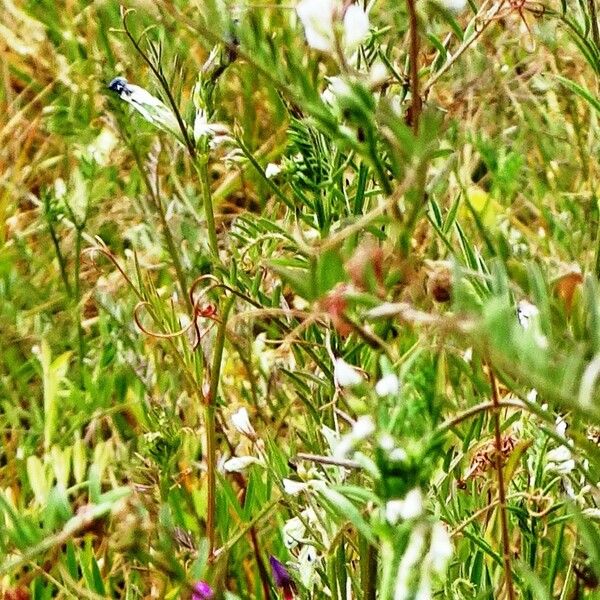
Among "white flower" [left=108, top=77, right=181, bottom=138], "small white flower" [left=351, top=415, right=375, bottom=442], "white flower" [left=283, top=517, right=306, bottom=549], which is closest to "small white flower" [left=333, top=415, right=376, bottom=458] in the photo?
"small white flower" [left=351, top=415, right=375, bottom=442]

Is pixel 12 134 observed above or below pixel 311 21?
above

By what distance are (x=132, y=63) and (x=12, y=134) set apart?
855 mm

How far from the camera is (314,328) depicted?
2.85ft

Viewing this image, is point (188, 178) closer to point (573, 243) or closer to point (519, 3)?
point (573, 243)

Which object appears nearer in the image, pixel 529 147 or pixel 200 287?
pixel 200 287

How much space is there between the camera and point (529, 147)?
74.9 inches

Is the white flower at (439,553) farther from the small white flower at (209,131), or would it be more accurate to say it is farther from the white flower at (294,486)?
the small white flower at (209,131)

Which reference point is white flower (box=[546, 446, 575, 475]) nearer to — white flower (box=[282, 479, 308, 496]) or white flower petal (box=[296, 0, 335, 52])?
white flower (box=[282, 479, 308, 496])

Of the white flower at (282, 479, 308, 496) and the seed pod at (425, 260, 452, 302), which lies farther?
the white flower at (282, 479, 308, 496)

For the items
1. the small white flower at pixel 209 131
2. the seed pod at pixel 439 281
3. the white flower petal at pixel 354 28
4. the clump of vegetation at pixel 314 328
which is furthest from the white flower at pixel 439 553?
the small white flower at pixel 209 131

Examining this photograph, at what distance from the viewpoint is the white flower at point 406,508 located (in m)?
0.47

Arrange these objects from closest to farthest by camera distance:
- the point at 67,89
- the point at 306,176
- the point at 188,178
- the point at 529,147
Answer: the point at 306,176, the point at 188,178, the point at 529,147, the point at 67,89

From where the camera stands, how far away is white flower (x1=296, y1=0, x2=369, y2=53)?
55 cm

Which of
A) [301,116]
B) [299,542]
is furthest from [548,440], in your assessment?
[301,116]
